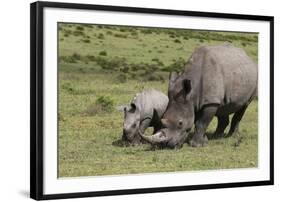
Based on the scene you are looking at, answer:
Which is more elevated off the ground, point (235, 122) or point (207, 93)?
point (207, 93)

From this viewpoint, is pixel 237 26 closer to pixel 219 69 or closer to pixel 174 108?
pixel 219 69

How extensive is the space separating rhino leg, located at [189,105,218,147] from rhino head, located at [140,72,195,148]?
0.11 meters

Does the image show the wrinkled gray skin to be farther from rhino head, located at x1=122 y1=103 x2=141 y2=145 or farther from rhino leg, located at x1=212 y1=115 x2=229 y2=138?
rhino head, located at x1=122 y1=103 x2=141 y2=145

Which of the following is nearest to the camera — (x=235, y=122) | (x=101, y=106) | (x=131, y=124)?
(x=101, y=106)

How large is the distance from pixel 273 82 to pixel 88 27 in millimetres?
2827

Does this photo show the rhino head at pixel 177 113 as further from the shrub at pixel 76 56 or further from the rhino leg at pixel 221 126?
the shrub at pixel 76 56

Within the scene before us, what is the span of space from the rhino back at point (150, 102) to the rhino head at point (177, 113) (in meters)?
0.08

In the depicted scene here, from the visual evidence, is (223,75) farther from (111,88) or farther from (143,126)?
(111,88)

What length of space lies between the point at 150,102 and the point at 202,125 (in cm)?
80

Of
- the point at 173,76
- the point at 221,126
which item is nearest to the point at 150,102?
the point at 173,76

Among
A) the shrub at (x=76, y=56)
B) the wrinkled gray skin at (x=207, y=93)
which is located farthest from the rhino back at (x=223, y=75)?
the shrub at (x=76, y=56)

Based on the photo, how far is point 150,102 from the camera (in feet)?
35.0

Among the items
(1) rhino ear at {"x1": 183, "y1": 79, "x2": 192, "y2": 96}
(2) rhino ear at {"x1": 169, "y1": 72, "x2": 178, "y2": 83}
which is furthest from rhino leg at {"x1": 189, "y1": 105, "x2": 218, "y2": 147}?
(2) rhino ear at {"x1": 169, "y1": 72, "x2": 178, "y2": 83}

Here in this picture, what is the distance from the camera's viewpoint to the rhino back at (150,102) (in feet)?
34.8
